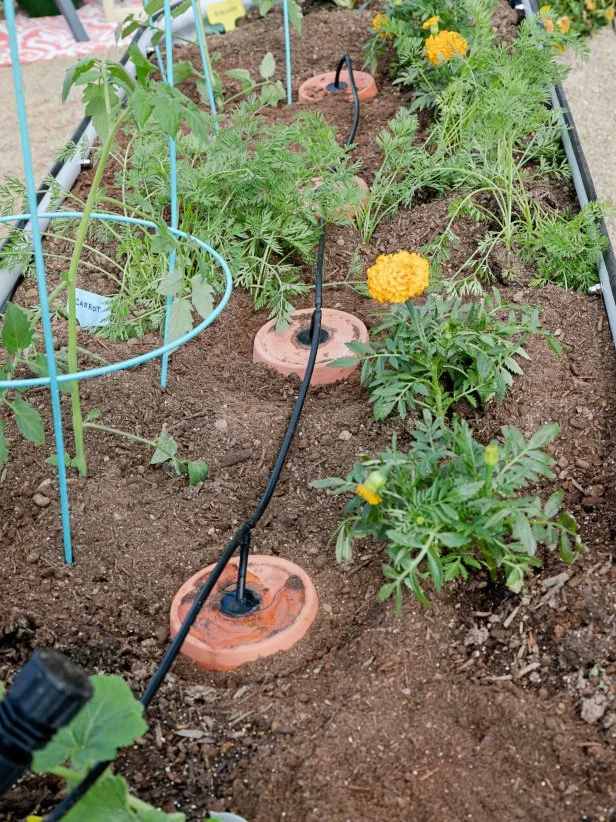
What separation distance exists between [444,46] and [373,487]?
7.07 ft

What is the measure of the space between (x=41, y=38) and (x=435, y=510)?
4797 millimetres

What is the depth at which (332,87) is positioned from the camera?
13.0 feet

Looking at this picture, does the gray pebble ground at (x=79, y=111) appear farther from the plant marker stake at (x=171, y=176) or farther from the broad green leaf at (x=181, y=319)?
the broad green leaf at (x=181, y=319)

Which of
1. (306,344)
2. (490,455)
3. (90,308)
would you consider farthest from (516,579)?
(90,308)

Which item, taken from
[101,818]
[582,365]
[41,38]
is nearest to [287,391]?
[582,365]

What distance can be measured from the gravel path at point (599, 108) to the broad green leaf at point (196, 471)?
6.24 feet

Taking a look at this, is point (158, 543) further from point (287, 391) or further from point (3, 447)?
point (287, 391)

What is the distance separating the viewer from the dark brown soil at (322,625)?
1.48 meters

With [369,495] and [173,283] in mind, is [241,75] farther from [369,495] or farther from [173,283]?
[369,495]

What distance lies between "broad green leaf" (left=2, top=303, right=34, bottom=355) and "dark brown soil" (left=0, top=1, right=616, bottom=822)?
443 mm

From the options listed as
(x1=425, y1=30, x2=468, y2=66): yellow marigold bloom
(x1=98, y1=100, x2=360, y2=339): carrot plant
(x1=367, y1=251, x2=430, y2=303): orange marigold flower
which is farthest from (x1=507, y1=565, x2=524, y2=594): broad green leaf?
(x1=425, y1=30, x2=468, y2=66): yellow marigold bloom

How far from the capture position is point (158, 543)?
6.59 ft

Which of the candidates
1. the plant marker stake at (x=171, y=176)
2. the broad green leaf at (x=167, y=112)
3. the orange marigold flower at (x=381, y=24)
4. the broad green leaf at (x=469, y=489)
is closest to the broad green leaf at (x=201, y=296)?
the plant marker stake at (x=171, y=176)

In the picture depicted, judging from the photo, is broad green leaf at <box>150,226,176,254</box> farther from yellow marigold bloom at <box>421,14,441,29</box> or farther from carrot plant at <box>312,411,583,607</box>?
yellow marigold bloom at <box>421,14,441,29</box>
